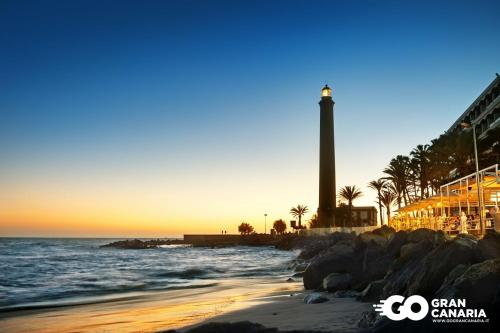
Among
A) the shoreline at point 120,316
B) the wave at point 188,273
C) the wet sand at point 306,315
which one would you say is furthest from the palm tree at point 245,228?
the wet sand at point 306,315

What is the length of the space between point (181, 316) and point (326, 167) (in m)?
68.5

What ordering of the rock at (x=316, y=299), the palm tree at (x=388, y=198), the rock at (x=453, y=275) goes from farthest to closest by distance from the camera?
the palm tree at (x=388, y=198)
the rock at (x=316, y=299)
the rock at (x=453, y=275)

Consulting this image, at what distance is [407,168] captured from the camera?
7169cm

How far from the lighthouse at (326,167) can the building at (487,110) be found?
74.9 feet

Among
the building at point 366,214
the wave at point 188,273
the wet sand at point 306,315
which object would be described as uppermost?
the building at point 366,214

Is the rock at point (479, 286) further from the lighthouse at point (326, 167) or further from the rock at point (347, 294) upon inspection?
the lighthouse at point (326, 167)

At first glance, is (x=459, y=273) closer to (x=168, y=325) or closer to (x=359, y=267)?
(x=168, y=325)

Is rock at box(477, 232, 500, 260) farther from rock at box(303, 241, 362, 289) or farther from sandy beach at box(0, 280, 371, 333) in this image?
rock at box(303, 241, 362, 289)

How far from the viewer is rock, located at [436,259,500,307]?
22.2 ft

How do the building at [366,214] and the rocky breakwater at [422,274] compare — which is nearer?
the rocky breakwater at [422,274]

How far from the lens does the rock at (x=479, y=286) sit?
6.76 metres

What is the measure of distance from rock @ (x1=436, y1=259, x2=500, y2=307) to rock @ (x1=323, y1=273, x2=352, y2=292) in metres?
7.97

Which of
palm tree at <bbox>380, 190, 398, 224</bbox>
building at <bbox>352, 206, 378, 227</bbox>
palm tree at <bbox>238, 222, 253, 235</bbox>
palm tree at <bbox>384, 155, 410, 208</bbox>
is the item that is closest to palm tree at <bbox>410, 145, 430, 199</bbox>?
palm tree at <bbox>384, 155, 410, 208</bbox>

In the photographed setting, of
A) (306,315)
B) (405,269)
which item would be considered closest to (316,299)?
(306,315)
